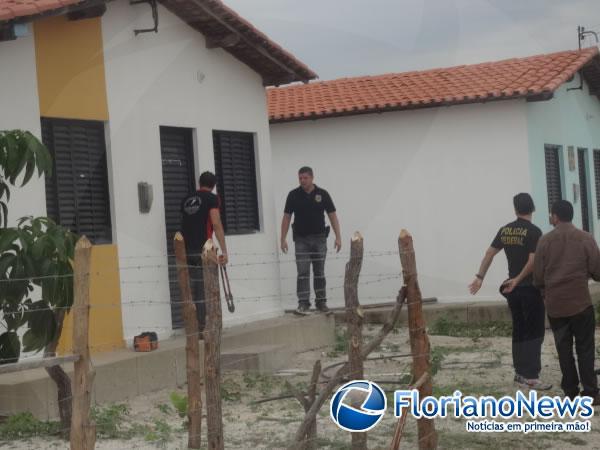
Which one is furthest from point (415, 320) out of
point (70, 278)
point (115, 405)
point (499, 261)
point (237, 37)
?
point (499, 261)

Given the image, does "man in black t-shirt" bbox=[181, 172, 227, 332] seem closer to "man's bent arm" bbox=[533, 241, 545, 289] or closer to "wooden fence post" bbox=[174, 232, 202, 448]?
"wooden fence post" bbox=[174, 232, 202, 448]

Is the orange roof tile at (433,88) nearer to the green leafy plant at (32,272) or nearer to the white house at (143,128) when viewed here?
the white house at (143,128)

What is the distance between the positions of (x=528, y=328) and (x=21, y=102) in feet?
16.1

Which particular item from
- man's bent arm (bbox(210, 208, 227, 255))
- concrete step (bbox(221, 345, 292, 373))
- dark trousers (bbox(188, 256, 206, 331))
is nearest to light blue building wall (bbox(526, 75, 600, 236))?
concrete step (bbox(221, 345, 292, 373))

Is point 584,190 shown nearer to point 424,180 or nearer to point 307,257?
point 424,180

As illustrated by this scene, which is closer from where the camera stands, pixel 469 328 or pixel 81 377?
pixel 81 377

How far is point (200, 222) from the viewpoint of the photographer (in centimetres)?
1065

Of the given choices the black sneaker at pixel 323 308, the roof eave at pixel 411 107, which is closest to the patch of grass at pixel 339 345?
the black sneaker at pixel 323 308

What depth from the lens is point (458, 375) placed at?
10148 mm

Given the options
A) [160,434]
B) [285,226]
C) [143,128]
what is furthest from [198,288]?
[160,434]

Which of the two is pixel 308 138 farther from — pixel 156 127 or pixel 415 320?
pixel 415 320

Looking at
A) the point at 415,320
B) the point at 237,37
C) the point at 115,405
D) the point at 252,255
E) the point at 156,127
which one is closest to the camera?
the point at 415,320

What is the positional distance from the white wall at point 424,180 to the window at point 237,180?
2.15m

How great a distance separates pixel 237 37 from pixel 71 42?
249cm
